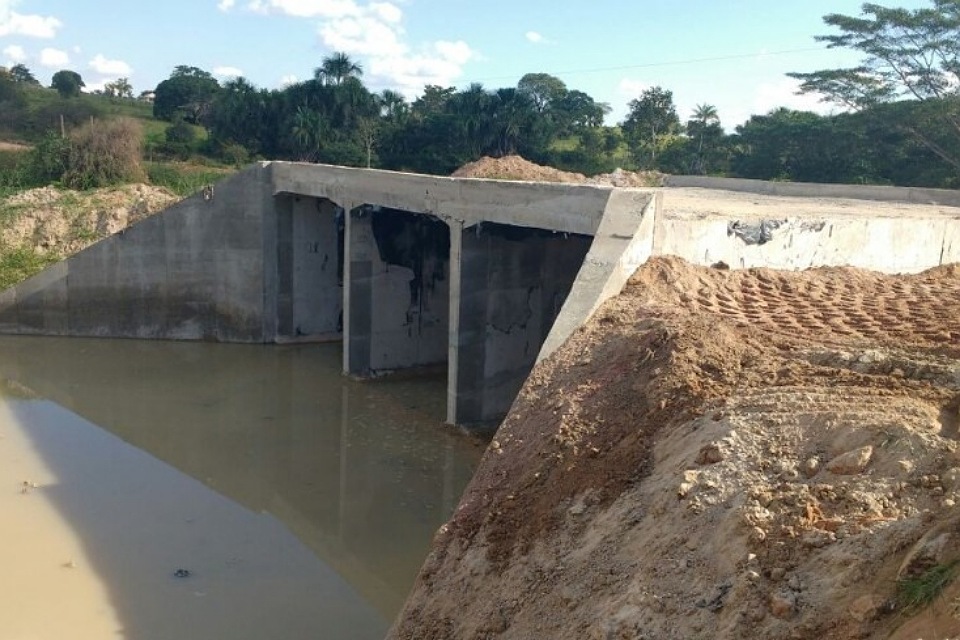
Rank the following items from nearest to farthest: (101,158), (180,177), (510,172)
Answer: (510,172)
(101,158)
(180,177)

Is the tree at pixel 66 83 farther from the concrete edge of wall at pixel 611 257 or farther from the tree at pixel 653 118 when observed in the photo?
the concrete edge of wall at pixel 611 257

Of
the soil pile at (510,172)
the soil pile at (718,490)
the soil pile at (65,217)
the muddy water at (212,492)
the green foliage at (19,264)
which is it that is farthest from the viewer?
the soil pile at (65,217)

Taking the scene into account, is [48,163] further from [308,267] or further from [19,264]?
[308,267]

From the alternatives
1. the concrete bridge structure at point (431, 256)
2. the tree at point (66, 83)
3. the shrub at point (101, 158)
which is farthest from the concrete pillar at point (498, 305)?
the tree at point (66, 83)

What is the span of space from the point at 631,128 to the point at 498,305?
28.5m

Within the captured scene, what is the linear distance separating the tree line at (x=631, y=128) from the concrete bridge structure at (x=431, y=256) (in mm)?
10660

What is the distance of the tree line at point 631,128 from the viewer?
29.2m

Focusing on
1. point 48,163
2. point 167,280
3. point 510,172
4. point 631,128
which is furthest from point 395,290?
point 631,128

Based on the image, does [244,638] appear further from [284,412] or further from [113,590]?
[284,412]

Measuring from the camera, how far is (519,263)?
580 inches

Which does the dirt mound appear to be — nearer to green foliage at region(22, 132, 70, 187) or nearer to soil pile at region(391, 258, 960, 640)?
soil pile at region(391, 258, 960, 640)

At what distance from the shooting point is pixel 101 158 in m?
25.1

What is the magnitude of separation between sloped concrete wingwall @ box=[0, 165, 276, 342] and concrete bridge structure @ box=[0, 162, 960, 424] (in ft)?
0.10

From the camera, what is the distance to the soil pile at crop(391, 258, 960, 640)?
13.7 feet
